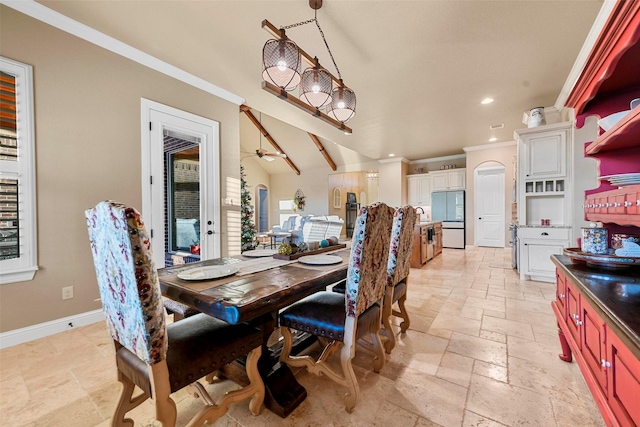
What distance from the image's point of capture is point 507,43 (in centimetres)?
264

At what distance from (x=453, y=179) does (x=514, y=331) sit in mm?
5980

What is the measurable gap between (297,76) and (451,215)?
662 cm

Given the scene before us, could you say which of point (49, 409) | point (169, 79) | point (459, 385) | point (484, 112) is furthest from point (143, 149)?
point (484, 112)

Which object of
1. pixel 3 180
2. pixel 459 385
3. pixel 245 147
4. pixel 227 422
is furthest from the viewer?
pixel 245 147

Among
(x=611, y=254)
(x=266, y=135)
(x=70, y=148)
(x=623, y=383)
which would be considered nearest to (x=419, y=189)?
(x=266, y=135)

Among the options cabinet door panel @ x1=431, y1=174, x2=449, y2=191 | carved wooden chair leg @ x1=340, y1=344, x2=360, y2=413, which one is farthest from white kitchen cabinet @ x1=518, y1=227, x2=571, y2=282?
cabinet door panel @ x1=431, y1=174, x2=449, y2=191

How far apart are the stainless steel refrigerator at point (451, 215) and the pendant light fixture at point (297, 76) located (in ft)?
18.8

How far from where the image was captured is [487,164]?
Result: 670 centimetres

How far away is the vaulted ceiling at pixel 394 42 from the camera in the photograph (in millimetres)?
2225

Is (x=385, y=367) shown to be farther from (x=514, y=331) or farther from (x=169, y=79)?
(x=169, y=79)

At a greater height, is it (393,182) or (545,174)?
(393,182)

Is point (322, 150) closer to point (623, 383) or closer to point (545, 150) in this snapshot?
point (545, 150)

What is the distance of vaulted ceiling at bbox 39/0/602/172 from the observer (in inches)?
87.6

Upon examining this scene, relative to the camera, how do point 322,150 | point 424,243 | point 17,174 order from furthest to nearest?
point 322,150
point 424,243
point 17,174
